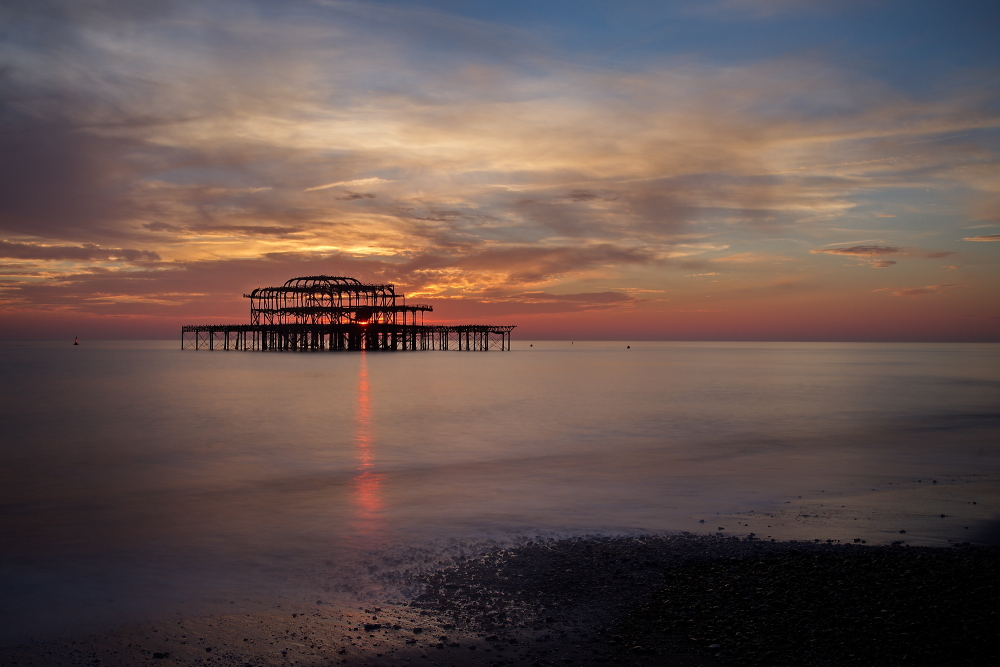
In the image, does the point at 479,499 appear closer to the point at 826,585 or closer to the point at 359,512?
the point at 359,512

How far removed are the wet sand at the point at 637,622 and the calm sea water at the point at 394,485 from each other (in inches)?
32.6

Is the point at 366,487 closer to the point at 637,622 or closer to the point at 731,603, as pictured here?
the point at 637,622

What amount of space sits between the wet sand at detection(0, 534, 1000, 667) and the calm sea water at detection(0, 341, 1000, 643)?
829 millimetres

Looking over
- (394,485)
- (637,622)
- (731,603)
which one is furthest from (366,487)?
(731,603)

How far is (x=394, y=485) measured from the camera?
14172 millimetres

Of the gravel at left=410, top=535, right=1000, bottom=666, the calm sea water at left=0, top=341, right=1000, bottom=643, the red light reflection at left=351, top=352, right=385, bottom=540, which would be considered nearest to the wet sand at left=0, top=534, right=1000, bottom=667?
the gravel at left=410, top=535, right=1000, bottom=666

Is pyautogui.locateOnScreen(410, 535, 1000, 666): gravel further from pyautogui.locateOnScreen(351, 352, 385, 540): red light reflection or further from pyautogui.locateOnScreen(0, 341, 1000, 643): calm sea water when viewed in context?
pyautogui.locateOnScreen(351, 352, 385, 540): red light reflection

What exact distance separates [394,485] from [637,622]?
876 centimetres

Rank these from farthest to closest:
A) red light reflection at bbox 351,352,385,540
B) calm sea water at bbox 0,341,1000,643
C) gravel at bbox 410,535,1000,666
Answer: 1. red light reflection at bbox 351,352,385,540
2. calm sea water at bbox 0,341,1000,643
3. gravel at bbox 410,535,1000,666

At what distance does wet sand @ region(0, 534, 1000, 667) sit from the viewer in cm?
548

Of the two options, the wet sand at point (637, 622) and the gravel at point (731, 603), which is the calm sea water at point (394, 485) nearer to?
the wet sand at point (637, 622)

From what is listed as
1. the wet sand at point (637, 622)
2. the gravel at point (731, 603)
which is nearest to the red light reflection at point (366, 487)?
the gravel at point (731, 603)

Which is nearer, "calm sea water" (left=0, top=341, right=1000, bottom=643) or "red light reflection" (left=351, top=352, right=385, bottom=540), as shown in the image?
"calm sea water" (left=0, top=341, right=1000, bottom=643)

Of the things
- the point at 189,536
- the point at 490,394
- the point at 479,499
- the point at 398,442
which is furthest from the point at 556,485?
the point at 490,394
